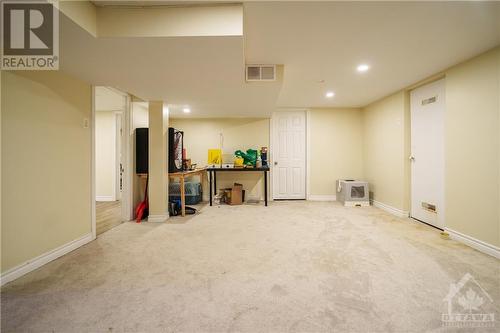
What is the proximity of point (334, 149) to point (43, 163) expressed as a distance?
5082 millimetres

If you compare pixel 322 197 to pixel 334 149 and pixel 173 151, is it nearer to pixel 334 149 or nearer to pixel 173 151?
pixel 334 149

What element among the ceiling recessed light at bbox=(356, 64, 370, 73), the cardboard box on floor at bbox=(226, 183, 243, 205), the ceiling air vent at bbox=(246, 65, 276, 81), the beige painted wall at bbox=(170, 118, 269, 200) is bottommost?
the cardboard box on floor at bbox=(226, 183, 243, 205)

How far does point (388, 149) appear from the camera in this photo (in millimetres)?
3900

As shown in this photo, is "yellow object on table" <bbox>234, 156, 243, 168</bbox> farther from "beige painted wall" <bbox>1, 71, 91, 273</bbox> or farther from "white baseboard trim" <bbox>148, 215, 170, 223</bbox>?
Result: "beige painted wall" <bbox>1, 71, 91, 273</bbox>

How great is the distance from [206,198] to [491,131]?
15.8 ft

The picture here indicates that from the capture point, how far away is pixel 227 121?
5.03m

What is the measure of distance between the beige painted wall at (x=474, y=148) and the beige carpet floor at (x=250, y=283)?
1.16 feet

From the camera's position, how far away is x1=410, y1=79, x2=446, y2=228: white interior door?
286cm

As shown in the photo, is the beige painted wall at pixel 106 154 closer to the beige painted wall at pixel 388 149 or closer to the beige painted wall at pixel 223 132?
the beige painted wall at pixel 223 132

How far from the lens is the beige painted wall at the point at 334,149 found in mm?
4895

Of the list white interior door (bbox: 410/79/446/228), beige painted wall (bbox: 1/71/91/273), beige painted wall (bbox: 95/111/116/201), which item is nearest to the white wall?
white interior door (bbox: 410/79/446/228)

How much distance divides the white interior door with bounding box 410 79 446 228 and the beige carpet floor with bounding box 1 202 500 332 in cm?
45

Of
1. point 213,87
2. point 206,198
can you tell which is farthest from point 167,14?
point 206,198

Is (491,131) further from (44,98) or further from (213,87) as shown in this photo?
(44,98)
